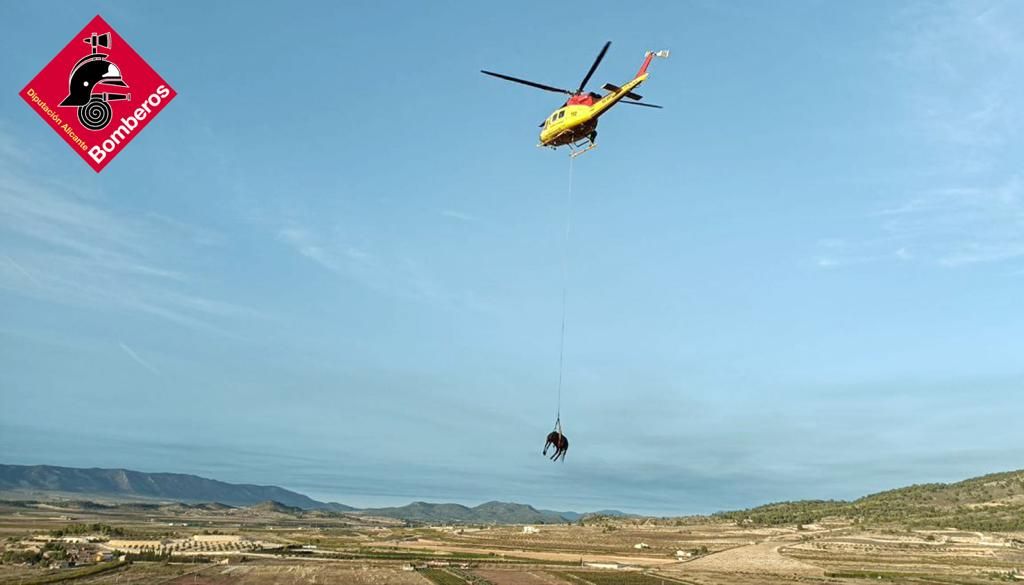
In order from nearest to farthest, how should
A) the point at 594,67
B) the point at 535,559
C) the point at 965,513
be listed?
1. the point at 594,67
2. the point at 535,559
3. the point at 965,513

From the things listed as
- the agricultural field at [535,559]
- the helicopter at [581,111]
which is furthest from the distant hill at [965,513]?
the helicopter at [581,111]

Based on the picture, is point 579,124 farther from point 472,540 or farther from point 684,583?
point 472,540

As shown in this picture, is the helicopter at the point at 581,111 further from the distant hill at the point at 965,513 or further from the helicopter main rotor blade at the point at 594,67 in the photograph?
the distant hill at the point at 965,513

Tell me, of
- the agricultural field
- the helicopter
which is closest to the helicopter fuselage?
the helicopter

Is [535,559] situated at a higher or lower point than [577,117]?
lower

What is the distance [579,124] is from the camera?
4512 centimetres

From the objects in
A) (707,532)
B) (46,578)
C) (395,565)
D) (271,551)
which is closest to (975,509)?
(707,532)

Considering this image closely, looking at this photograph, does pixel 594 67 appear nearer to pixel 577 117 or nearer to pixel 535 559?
pixel 577 117

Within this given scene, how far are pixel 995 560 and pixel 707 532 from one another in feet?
268

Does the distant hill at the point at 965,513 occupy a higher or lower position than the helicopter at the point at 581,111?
lower

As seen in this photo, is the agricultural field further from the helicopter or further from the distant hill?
the helicopter

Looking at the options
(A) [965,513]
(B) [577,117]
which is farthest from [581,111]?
(A) [965,513]

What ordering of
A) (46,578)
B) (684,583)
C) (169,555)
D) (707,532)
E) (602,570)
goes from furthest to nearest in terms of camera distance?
(707,532) < (169,555) < (602,570) < (684,583) < (46,578)

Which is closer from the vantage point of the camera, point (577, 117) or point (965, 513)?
point (577, 117)
